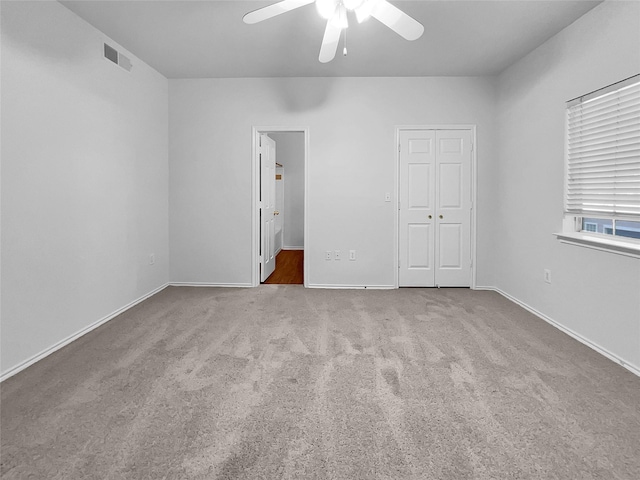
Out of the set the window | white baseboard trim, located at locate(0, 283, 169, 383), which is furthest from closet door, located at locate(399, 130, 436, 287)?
white baseboard trim, located at locate(0, 283, 169, 383)

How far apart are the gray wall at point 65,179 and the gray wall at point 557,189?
404cm

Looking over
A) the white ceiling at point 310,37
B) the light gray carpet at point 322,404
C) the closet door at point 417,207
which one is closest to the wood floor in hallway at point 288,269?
the closet door at point 417,207

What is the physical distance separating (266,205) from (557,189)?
337cm

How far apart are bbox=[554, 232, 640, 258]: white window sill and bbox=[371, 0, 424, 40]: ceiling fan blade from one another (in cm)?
195

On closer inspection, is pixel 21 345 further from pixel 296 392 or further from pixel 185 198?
pixel 185 198

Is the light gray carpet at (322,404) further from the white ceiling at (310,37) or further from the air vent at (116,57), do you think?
the white ceiling at (310,37)

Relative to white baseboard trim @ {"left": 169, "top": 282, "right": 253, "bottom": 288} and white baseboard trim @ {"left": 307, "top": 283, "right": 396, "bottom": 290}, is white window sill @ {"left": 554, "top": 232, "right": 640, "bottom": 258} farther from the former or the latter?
white baseboard trim @ {"left": 169, "top": 282, "right": 253, "bottom": 288}

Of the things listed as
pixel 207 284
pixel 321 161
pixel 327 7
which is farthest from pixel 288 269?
pixel 327 7

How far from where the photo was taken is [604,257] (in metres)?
2.69

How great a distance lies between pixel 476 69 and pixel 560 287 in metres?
2.58

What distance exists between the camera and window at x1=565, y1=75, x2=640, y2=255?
8.18 feet

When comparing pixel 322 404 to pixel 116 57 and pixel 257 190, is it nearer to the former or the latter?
pixel 257 190

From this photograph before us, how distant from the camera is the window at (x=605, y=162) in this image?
249 cm

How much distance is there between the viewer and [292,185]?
27.0 feet
